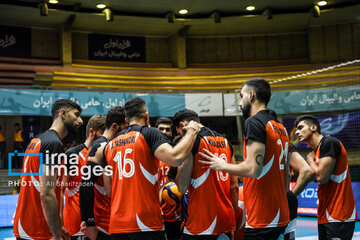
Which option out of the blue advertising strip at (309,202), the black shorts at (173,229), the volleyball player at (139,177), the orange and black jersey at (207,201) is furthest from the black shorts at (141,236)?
the blue advertising strip at (309,202)

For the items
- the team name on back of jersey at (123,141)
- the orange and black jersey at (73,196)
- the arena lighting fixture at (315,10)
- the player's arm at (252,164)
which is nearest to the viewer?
the player's arm at (252,164)

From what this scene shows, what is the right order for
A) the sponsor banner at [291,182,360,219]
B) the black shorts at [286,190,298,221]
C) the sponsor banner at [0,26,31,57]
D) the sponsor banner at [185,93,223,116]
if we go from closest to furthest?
1. the black shorts at [286,190,298,221]
2. the sponsor banner at [291,182,360,219]
3. the sponsor banner at [185,93,223,116]
4. the sponsor banner at [0,26,31,57]

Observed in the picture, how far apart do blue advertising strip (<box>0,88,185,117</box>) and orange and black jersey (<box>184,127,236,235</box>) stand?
1166 centimetres

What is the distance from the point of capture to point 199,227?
13.1 ft

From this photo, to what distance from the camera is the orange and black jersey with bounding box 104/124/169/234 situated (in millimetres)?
3818

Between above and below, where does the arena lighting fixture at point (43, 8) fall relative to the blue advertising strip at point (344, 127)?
above

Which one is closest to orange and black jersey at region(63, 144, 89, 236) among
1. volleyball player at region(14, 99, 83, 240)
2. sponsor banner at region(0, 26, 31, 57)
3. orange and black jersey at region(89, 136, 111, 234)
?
orange and black jersey at region(89, 136, 111, 234)

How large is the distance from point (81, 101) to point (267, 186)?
13296mm

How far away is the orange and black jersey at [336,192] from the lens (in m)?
4.99

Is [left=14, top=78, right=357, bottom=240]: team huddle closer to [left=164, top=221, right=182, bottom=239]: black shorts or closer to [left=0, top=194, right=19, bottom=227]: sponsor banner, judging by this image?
[left=164, top=221, right=182, bottom=239]: black shorts

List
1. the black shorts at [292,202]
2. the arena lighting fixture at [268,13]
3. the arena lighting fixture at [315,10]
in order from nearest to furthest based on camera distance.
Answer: the black shorts at [292,202] → the arena lighting fixture at [315,10] → the arena lighting fixture at [268,13]

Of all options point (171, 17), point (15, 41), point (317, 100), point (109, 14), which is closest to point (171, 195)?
point (317, 100)

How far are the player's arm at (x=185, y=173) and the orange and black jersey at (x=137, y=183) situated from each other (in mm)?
253

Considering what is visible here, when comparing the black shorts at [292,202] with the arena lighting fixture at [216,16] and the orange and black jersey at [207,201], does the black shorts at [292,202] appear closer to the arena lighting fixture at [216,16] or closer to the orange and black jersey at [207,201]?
the orange and black jersey at [207,201]
